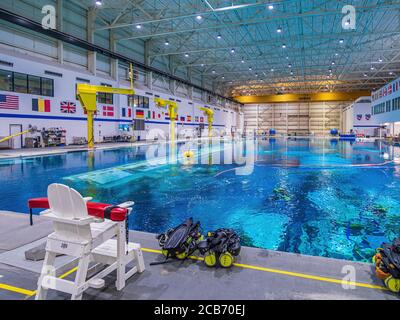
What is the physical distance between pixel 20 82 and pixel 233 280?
1977cm

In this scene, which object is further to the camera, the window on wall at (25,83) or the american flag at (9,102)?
the window on wall at (25,83)

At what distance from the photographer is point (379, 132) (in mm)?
41344

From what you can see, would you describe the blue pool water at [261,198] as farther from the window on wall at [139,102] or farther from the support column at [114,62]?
the window on wall at [139,102]

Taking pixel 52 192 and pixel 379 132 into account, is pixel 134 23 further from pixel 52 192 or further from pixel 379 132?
pixel 379 132

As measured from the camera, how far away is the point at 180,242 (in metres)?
2.96

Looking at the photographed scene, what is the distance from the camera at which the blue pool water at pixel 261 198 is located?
4.45m

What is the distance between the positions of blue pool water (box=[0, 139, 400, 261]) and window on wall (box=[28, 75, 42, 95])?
29.0 ft

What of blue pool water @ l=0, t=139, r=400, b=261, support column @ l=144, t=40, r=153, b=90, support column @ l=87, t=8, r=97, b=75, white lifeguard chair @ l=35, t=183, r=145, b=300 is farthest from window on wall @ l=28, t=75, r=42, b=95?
white lifeguard chair @ l=35, t=183, r=145, b=300

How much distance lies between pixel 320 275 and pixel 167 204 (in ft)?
13.3

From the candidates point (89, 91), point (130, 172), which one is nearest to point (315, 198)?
point (130, 172)

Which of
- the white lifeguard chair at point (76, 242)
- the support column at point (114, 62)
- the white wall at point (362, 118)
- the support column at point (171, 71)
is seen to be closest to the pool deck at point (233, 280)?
the white lifeguard chair at point (76, 242)

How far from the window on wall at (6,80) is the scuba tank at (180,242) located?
714 inches

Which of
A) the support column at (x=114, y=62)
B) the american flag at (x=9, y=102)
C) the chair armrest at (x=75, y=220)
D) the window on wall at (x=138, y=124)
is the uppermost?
the support column at (x=114, y=62)
